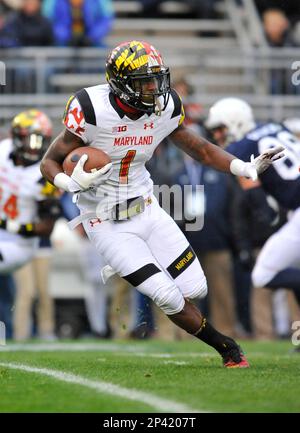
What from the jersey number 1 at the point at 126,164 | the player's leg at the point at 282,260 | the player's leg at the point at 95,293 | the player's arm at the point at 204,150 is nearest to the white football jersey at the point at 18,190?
the player's leg at the point at 95,293

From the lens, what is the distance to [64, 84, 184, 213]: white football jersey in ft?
19.5

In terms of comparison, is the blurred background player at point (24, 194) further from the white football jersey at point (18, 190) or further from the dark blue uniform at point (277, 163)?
the dark blue uniform at point (277, 163)

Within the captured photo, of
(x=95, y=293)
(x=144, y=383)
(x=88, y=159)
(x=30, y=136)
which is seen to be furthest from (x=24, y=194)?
(x=144, y=383)

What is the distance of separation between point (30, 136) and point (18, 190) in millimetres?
544

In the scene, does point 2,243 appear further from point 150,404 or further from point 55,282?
point 150,404

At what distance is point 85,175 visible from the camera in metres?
5.76

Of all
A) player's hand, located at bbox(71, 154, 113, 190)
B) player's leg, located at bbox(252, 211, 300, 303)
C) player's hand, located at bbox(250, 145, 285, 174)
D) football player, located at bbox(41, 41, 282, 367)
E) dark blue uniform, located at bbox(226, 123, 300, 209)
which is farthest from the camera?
player's leg, located at bbox(252, 211, 300, 303)

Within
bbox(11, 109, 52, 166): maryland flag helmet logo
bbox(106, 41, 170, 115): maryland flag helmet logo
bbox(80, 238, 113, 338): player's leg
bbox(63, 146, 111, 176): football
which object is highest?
bbox(106, 41, 170, 115): maryland flag helmet logo

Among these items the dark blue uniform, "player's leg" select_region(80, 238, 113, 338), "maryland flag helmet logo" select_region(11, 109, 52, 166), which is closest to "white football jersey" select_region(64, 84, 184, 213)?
the dark blue uniform

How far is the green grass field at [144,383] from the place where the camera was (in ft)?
15.4

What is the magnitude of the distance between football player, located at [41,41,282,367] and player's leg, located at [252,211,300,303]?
1757 millimetres

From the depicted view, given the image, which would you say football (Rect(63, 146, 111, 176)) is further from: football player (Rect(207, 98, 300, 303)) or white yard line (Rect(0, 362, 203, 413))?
football player (Rect(207, 98, 300, 303))

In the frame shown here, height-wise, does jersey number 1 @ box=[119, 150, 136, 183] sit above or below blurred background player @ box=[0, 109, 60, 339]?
above

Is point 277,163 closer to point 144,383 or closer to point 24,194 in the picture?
point 24,194
